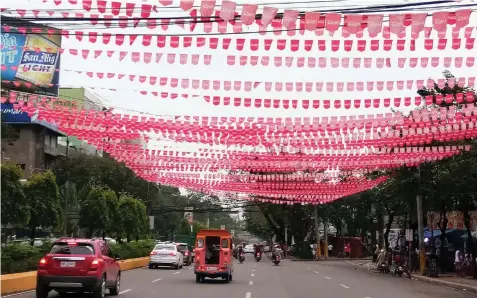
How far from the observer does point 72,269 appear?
15789 mm

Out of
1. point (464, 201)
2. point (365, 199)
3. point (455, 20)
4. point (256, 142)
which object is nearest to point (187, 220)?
point (365, 199)

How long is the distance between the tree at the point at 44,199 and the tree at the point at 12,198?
360 centimetres

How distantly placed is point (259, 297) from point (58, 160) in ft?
169

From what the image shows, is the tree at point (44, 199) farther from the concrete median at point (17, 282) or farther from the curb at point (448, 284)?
the curb at point (448, 284)

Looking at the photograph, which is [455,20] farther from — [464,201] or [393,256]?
[393,256]

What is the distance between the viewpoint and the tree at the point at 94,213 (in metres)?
37.2

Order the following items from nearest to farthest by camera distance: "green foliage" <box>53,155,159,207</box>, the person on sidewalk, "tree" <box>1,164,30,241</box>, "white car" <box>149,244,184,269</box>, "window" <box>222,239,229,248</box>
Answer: "tree" <box>1,164,30,241</box> → "window" <box>222,239,229,248</box> → "white car" <box>149,244,184,269</box> → "green foliage" <box>53,155,159,207</box> → the person on sidewalk

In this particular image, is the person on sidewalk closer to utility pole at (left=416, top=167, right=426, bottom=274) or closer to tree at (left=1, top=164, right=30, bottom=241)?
utility pole at (left=416, top=167, right=426, bottom=274)

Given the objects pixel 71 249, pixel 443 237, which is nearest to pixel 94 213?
pixel 443 237

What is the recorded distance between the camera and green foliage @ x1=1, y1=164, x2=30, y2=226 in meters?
24.9

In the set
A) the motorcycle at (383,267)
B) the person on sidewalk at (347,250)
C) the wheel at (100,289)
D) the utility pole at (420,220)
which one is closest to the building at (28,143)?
the motorcycle at (383,267)

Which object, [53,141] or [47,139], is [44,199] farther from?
[53,141]

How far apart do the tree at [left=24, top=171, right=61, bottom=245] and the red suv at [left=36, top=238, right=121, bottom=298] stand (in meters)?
14.4

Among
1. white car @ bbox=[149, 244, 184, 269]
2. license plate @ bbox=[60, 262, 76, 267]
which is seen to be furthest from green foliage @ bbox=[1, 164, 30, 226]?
white car @ bbox=[149, 244, 184, 269]
